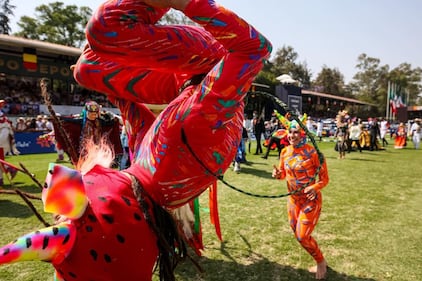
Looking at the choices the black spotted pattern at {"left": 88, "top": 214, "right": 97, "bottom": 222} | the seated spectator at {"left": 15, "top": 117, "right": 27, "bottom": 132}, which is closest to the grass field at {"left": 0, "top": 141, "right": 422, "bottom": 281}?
the black spotted pattern at {"left": 88, "top": 214, "right": 97, "bottom": 222}

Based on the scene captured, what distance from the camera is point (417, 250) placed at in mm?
3965

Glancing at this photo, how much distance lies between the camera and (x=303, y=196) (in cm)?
329

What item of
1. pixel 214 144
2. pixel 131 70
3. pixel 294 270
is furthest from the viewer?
pixel 294 270

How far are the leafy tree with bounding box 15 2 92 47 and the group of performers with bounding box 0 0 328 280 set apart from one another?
35033 mm

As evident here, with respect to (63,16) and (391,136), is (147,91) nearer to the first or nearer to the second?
(391,136)

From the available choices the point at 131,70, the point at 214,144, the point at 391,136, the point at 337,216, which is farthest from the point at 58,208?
the point at 391,136

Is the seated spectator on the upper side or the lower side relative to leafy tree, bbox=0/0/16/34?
lower

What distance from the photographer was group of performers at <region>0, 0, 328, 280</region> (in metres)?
1.14

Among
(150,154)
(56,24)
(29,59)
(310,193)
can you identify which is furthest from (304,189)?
(56,24)

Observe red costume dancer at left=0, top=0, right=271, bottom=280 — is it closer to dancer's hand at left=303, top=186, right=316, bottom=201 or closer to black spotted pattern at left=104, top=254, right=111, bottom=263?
black spotted pattern at left=104, top=254, right=111, bottom=263

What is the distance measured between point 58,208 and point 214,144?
626 millimetres

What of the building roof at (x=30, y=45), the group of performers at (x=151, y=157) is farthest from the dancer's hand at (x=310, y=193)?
the building roof at (x=30, y=45)

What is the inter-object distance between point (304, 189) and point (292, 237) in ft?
4.12

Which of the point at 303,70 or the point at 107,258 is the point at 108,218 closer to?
the point at 107,258
